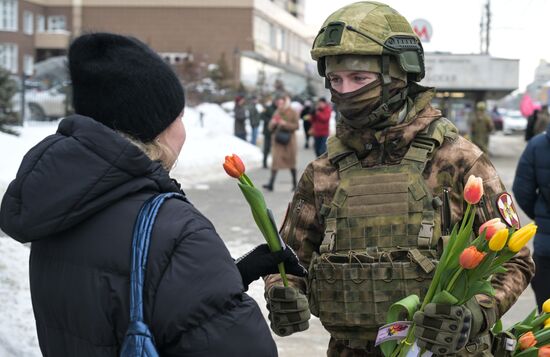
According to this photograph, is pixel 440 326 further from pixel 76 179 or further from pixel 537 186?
pixel 537 186

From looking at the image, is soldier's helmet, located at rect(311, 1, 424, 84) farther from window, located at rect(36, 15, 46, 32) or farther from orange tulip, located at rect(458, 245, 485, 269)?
window, located at rect(36, 15, 46, 32)

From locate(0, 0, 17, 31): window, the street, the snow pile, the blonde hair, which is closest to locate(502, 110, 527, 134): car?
the snow pile

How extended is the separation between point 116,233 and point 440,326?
1004mm

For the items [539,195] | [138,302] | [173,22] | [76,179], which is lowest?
[539,195]

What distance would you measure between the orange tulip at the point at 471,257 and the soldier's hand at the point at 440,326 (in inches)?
9.1

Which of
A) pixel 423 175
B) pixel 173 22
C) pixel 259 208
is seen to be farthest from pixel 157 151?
→ pixel 173 22

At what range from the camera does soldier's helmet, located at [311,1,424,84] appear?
314 cm

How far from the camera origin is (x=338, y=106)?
10.6 ft

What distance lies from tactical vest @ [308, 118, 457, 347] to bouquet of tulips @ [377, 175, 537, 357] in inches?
13.7

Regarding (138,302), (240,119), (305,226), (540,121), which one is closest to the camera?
(138,302)

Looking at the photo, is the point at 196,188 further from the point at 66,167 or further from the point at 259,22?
the point at 259,22

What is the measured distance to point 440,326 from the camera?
2484 millimetres

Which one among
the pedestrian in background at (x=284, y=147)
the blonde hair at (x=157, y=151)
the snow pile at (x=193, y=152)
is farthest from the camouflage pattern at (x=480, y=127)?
the blonde hair at (x=157, y=151)

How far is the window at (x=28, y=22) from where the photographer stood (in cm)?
6216
